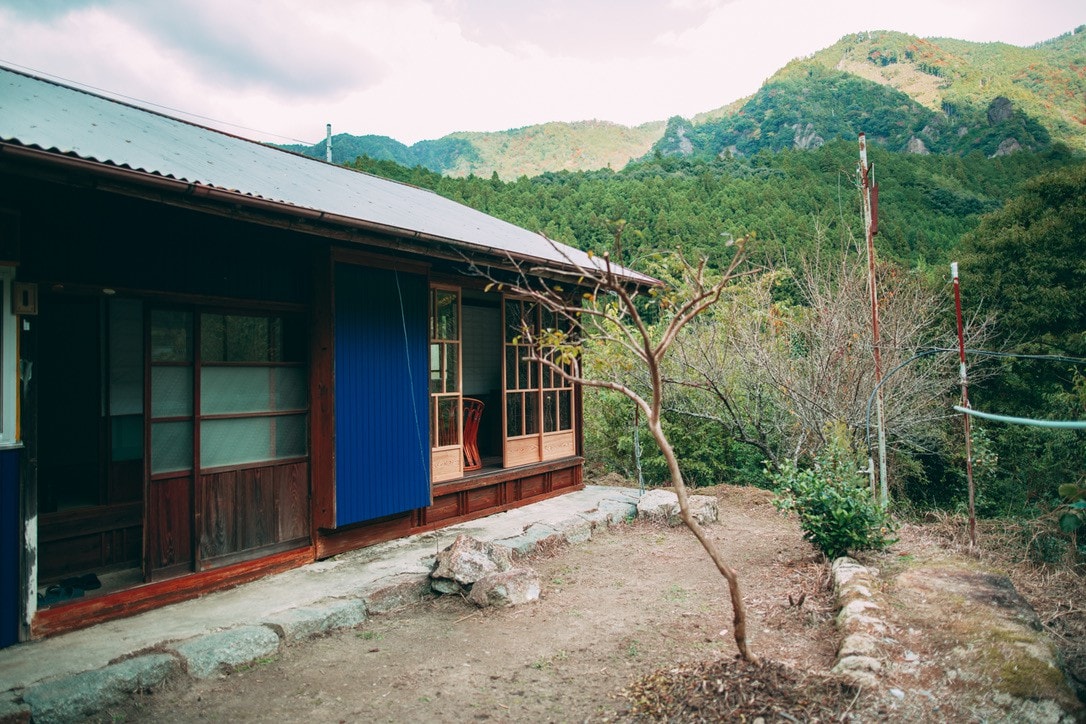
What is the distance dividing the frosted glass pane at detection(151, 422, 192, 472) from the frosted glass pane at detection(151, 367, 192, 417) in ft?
0.29

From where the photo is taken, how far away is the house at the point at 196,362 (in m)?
3.66

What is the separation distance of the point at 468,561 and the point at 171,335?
2.68 m

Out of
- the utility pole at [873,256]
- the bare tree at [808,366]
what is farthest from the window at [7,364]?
the bare tree at [808,366]

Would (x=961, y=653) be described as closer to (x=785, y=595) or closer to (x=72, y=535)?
(x=785, y=595)

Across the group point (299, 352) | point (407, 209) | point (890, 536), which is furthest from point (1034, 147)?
Result: point (299, 352)

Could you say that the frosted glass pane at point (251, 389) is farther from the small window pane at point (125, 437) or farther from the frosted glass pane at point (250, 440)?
the small window pane at point (125, 437)

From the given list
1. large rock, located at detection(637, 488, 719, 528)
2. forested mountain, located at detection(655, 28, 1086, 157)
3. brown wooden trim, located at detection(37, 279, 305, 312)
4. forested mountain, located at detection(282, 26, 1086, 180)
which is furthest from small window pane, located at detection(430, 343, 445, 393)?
forested mountain, located at detection(655, 28, 1086, 157)

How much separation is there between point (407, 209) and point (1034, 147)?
34.7 metres

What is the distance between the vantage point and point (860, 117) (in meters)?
49.8

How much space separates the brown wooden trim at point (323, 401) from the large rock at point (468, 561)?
99 cm

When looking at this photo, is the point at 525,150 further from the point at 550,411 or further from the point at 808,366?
the point at 550,411

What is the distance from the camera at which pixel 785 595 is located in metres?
4.88

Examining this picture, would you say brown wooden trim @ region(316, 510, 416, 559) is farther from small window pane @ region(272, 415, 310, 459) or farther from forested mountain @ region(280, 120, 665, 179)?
forested mountain @ region(280, 120, 665, 179)

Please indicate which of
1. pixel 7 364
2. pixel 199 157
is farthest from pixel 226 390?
pixel 199 157
